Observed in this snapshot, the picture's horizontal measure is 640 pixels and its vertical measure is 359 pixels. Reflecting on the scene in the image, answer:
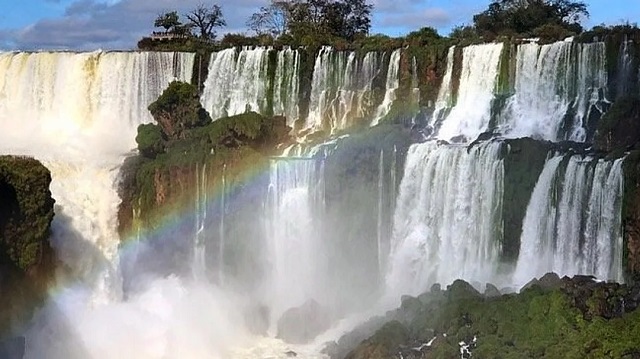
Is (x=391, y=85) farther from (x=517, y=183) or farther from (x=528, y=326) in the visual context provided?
(x=528, y=326)

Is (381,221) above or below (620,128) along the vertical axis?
below

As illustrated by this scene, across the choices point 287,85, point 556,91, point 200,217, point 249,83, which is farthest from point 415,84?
point 200,217

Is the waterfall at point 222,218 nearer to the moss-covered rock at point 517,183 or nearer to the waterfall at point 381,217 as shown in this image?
the waterfall at point 381,217

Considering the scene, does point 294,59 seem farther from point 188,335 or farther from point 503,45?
point 188,335

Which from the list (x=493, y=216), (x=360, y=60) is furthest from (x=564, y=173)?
(x=360, y=60)

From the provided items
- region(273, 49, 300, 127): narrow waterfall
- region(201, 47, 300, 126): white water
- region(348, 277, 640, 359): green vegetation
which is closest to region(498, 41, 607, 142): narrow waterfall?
region(348, 277, 640, 359): green vegetation

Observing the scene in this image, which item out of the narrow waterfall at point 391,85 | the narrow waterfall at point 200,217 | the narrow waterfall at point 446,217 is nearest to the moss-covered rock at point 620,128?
the narrow waterfall at point 446,217
